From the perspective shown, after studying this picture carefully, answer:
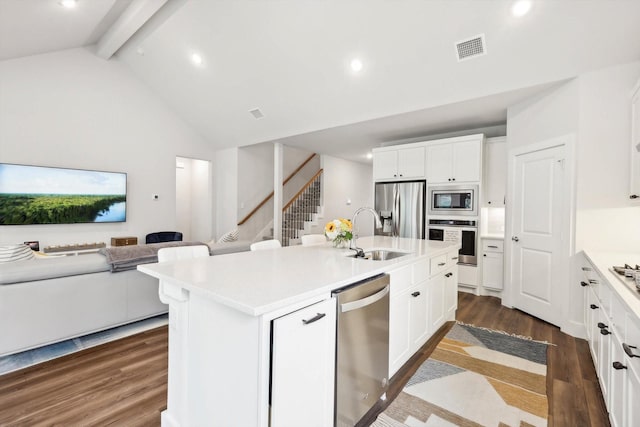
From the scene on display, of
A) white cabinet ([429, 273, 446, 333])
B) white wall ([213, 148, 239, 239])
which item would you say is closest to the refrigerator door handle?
white cabinet ([429, 273, 446, 333])

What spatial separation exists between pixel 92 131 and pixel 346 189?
19.0ft

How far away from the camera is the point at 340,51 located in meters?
3.75

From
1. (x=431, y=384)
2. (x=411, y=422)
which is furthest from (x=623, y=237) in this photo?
(x=411, y=422)

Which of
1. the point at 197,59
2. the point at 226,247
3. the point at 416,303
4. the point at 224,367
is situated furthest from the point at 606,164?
the point at 197,59

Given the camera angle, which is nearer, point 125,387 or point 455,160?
point 125,387

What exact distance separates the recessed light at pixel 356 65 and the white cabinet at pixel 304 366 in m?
3.29

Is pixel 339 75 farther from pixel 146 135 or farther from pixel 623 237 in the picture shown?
pixel 146 135

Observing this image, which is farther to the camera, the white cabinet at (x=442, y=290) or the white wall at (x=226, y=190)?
the white wall at (x=226, y=190)

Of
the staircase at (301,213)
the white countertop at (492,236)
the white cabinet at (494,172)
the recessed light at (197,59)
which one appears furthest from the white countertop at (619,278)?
the recessed light at (197,59)

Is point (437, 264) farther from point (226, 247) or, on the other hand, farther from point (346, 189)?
point (346, 189)

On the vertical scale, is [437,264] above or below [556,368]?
above

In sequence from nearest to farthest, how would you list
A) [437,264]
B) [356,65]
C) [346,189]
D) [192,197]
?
[437,264]
[356,65]
[192,197]
[346,189]

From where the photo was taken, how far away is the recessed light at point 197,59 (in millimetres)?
4823

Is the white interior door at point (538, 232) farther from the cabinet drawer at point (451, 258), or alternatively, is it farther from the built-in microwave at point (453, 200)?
the cabinet drawer at point (451, 258)
